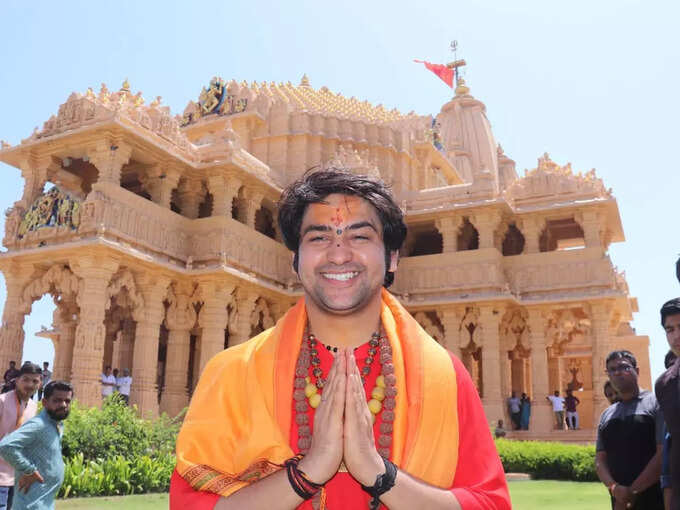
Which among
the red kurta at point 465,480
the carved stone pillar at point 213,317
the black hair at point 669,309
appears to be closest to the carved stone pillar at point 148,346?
the carved stone pillar at point 213,317

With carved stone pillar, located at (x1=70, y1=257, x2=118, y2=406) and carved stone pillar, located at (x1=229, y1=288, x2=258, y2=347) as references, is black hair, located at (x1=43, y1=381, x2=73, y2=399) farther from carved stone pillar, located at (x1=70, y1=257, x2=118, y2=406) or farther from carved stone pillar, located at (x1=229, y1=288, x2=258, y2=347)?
carved stone pillar, located at (x1=229, y1=288, x2=258, y2=347)

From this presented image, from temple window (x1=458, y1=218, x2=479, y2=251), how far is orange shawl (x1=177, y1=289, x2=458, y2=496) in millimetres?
23712

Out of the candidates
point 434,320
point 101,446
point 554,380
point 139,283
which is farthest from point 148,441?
point 554,380

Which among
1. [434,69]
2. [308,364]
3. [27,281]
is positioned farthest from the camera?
[434,69]

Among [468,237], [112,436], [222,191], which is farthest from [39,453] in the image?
[468,237]

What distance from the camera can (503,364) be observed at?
2362cm

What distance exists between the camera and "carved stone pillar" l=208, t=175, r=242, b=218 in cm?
2059

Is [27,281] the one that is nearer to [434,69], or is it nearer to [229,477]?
[229,477]

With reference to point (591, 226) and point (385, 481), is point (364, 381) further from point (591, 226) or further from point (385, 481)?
point (591, 226)

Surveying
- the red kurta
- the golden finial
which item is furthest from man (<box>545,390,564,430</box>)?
the golden finial

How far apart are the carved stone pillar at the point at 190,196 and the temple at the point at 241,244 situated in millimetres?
51

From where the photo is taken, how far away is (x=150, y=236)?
1862cm

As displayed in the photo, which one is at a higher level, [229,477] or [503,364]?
[503,364]

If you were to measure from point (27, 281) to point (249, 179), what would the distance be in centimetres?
746
